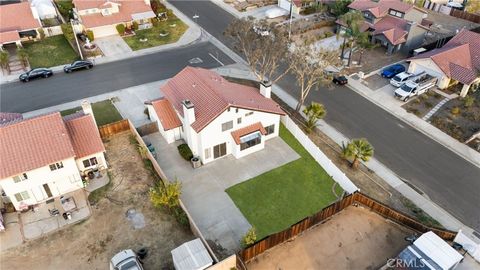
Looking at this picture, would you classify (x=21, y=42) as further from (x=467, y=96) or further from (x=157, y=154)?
(x=467, y=96)

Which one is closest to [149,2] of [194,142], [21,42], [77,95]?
[21,42]

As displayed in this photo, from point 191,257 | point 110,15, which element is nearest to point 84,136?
point 191,257

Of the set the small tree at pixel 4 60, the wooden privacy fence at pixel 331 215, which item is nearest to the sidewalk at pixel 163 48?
the small tree at pixel 4 60

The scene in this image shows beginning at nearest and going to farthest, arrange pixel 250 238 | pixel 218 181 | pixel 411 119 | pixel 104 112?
pixel 250 238 < pixel 218 181 < pixel 104 112 < pixel 411 119

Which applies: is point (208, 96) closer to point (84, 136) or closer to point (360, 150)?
point (84, 136)

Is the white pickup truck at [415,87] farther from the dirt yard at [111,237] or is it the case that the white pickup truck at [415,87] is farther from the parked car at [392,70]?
the dirt yard at [111,237]
